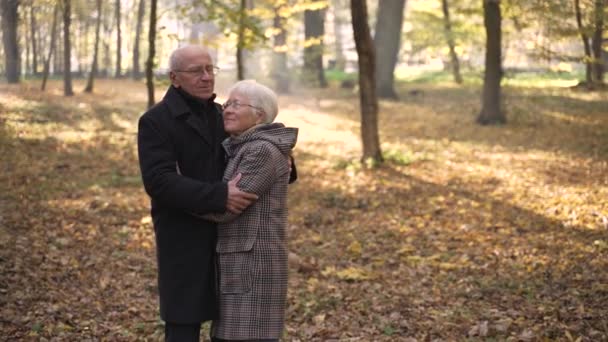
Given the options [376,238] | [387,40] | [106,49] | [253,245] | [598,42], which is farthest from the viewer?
[106,49]

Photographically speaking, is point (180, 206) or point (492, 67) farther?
point (492, 67)

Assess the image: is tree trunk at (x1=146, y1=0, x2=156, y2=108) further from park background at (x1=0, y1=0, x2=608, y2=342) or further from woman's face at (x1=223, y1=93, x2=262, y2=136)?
woman's face at (x1=223, y1=93, x2=262, y2=136)

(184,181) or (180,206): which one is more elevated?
(184,181)

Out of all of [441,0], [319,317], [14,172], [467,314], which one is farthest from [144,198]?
[441,0]

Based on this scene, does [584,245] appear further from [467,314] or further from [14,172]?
[14,172]

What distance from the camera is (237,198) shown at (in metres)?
3.65

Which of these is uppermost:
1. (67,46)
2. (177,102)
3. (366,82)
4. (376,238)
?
(67,46)

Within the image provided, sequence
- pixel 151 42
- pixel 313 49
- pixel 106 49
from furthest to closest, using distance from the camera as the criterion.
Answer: pixel 106 49 → pixel 313 49 → pixel 151 42

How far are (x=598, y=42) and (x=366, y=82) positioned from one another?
9830 millimetres

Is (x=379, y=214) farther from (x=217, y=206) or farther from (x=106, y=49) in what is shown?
(x=106, y=49)

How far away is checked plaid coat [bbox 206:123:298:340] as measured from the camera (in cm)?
374

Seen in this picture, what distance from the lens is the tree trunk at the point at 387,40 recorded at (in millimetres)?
28172

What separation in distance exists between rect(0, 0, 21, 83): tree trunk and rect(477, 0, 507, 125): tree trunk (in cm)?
1315

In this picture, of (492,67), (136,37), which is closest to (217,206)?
(492,67)
